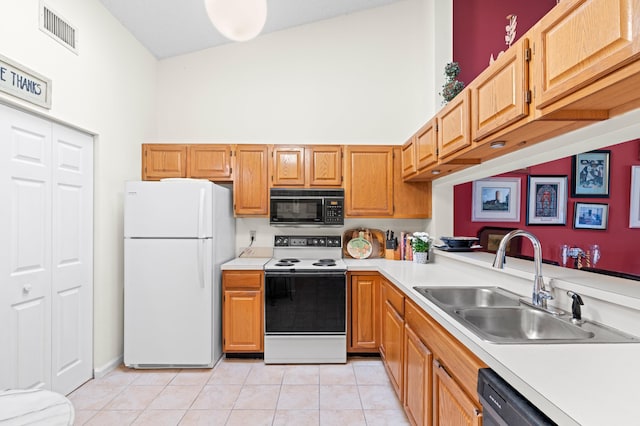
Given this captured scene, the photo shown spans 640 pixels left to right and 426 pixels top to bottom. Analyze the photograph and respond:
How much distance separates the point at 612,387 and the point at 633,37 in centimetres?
92

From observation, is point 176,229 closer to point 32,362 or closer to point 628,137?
point 32,362

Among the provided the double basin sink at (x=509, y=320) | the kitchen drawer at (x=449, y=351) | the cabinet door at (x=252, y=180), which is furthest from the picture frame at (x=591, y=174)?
the cabinet door at (x=252, y=180)

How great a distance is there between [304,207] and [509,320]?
2.16m

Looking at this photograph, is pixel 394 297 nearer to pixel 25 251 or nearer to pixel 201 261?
pixel 201 261

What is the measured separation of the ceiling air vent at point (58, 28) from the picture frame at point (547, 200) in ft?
11.0

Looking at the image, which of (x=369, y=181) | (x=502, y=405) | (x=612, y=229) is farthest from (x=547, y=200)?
(x=369, y=181)

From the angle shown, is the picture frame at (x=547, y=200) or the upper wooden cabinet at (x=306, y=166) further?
the upper wooden cabinet at (x=306, y=166)

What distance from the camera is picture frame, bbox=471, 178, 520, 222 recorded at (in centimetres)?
251

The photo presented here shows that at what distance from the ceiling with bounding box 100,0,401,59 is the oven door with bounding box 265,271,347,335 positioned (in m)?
2.48

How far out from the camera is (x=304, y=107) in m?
3.75

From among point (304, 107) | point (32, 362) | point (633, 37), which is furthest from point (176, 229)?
point (633, 37)

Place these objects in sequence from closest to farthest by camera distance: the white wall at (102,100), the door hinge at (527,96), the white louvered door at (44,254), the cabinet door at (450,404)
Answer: the cabinet door at (450,404) < the door hinge at (527,96) < the white louvered door at (44,254) < the white wall at (102,100)

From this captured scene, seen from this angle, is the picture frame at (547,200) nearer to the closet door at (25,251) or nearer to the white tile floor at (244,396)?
the white tile floor at (244,396)

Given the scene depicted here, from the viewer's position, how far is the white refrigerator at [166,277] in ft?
9.57
